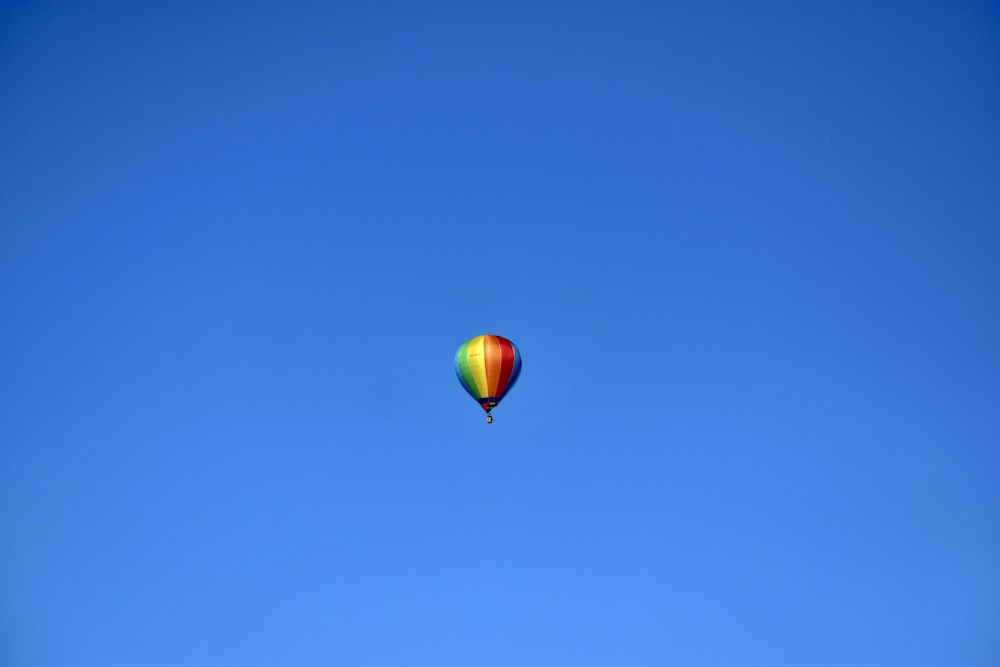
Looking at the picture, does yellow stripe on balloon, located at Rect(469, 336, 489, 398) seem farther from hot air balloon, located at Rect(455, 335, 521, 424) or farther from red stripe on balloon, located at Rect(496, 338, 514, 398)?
red stripe on balloon, located at Rect(496, 338, 514, 398)

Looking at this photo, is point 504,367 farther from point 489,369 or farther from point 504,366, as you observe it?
point 489,369

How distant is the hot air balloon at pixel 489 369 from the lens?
38250 millimetres

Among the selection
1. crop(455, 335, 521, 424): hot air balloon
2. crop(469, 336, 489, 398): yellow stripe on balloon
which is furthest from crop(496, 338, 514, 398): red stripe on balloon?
crop(469, 336, 489, 398): yellow stripe on balloon

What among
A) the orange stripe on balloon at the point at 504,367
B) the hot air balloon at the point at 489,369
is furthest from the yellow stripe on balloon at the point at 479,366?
the orange stripe on balloon at the point at 504,367

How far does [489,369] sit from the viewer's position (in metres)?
38.2

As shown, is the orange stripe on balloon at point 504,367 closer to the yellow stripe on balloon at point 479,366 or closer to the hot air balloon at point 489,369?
the hot air balloon at point 489,369

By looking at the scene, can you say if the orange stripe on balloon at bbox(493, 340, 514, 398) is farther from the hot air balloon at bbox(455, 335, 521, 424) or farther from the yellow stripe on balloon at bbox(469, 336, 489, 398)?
the yellow stripe on balloon at bbox(469, 336, 489, 398)

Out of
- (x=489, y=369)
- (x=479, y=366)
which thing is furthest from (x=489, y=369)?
(x=479, y=366)

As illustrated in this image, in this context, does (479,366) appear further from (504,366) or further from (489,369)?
(504,366)

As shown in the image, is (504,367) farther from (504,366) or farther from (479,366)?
(479,366)

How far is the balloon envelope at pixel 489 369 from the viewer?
3825 cm

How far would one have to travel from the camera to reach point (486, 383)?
38344mm

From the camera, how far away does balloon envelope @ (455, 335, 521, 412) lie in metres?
38.2

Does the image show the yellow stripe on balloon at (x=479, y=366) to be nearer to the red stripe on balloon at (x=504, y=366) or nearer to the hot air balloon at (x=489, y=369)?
the hot air balloon at (x=489, y=369)
